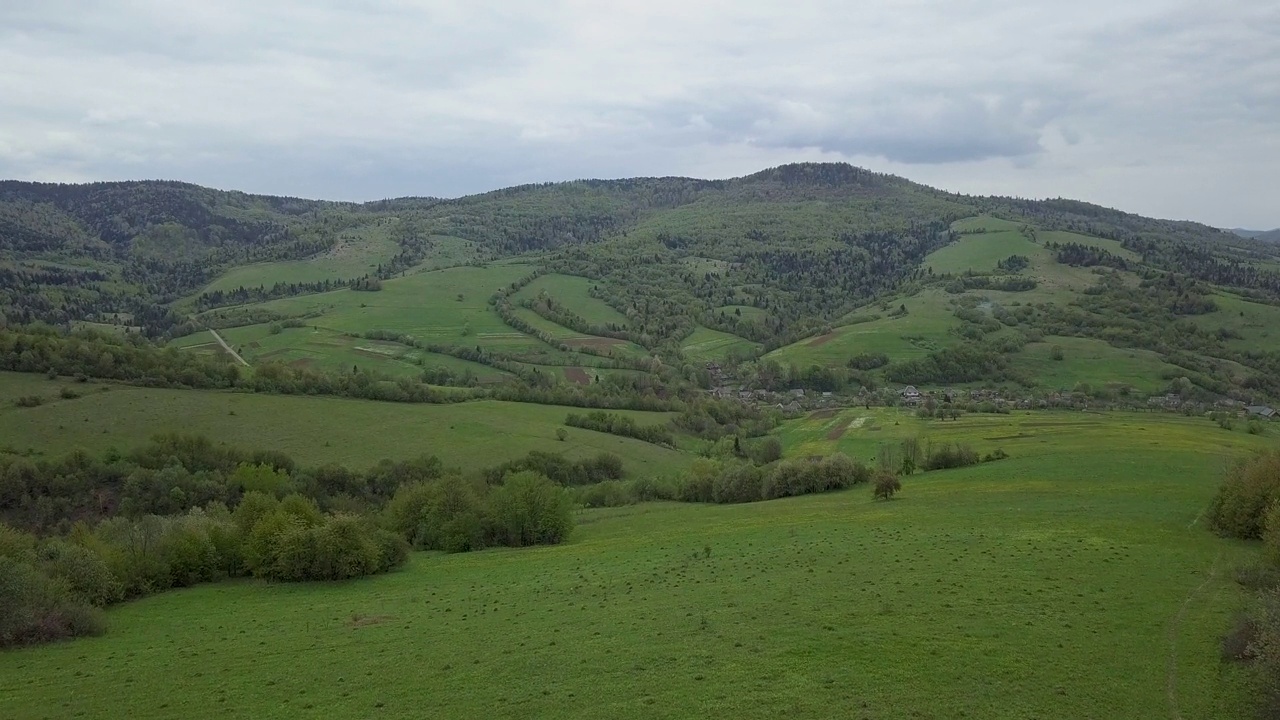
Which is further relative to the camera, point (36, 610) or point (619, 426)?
point (619, 426)

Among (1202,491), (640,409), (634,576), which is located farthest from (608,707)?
(640,409)

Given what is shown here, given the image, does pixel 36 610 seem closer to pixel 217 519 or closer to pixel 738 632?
pixel 217 519

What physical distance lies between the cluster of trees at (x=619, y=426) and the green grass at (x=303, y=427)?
349 centimetres

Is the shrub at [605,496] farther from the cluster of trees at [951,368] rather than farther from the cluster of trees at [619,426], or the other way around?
the cluster of trees at [951,368]

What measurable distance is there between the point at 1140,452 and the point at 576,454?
64431 millimetres

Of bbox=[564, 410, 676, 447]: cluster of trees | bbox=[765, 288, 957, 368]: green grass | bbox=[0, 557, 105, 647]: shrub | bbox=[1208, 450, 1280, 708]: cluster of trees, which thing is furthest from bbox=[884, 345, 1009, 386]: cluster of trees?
bbox=[0, 557, 105, 647]: shrub

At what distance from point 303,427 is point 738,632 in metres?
84.5

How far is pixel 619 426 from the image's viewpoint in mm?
120812

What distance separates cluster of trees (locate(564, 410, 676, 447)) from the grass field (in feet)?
204

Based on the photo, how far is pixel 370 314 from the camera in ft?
654

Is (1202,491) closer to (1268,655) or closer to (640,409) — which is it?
(1268,655)

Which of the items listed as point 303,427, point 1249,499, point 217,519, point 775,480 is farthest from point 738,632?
point 303,427

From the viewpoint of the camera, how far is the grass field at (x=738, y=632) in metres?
26.3

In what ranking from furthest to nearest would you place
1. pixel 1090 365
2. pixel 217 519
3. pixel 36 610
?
pixel 1090 365 < pixel 217 519 < pixel 36 610
